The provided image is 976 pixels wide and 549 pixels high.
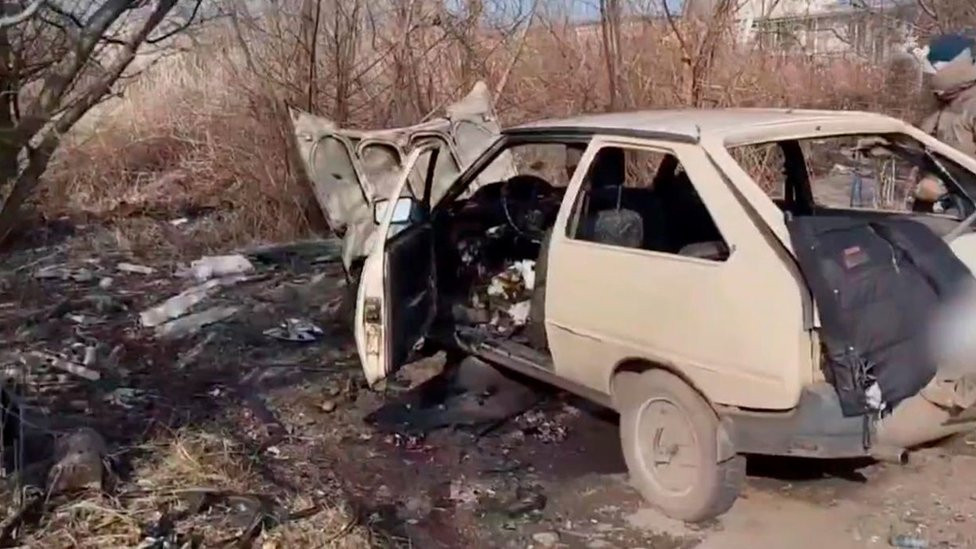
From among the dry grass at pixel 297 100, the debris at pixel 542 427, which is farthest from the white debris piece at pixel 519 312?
the dry grass at pixel 297 100

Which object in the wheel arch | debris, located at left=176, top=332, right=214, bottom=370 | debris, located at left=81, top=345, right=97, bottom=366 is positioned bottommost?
debris, located at left=176, top=332, right=214, bottom=370

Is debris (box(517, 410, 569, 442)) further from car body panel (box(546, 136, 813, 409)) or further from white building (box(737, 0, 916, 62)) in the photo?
white building (box(737, 0, 916, 62))

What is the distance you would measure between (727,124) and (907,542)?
1.87 m

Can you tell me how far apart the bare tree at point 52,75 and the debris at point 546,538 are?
2.41m

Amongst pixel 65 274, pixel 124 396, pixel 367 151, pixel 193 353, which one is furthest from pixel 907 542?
pixel 65 274

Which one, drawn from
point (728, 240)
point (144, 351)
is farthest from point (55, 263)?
point (728, 240)

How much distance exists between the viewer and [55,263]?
11.4 meters

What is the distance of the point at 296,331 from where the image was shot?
26.5ft

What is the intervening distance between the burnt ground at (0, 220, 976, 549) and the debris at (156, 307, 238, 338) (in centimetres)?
9

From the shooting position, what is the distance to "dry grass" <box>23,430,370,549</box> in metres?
4.32

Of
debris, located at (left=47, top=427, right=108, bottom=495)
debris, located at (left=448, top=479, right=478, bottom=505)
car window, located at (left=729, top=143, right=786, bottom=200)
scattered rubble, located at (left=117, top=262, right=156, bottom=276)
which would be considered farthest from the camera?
scattered rubble, located at (left=117, top=262, right=156, bottom=276)

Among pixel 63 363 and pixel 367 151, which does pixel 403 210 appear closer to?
pixel 63 363

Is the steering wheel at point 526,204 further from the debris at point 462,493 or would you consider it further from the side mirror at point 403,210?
the debris at point 462,493

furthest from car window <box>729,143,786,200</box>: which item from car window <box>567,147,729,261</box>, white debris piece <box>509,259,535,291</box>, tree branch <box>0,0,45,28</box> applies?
tree branch <box>0,0,45,28</box>
